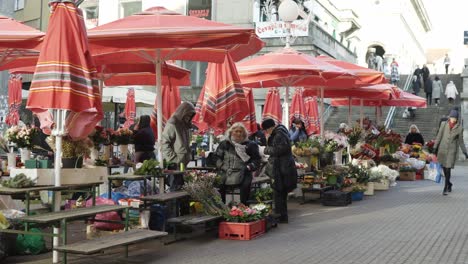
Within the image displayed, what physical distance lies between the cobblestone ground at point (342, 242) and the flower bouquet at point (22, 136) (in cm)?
164

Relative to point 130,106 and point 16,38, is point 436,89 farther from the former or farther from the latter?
point 16,38

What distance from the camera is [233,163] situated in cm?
1044

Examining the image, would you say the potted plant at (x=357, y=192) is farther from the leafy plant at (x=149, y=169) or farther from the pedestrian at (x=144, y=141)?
the leafy plant at (x=149, y=169)

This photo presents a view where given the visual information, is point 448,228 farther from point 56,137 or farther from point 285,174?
point 56,137

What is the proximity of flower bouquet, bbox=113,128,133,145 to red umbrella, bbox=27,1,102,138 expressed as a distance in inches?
131

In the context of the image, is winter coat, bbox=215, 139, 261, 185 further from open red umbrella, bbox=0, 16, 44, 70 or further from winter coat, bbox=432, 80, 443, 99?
winter coat, bbox=432, 80, 443, 99

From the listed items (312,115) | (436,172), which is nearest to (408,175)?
(436,172)

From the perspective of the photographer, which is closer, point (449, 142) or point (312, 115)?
point (449, 142)

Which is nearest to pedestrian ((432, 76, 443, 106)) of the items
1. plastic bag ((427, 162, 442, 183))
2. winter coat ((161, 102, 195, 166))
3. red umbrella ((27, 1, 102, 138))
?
plastic bag ((427, 162, 442, 183))

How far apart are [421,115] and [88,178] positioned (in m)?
28.5

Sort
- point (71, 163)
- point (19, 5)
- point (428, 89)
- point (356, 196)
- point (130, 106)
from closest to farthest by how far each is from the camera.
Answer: point (71, 163)
point (356, 196)
point (130, 106)
point (428, 89)
point (19, 5)

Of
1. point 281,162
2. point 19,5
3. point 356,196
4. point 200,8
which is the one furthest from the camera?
point 19,5

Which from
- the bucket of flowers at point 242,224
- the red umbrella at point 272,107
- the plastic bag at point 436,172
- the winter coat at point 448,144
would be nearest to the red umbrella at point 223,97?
the bucket of flowers at point 242,224

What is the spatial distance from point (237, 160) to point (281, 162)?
0.84m
